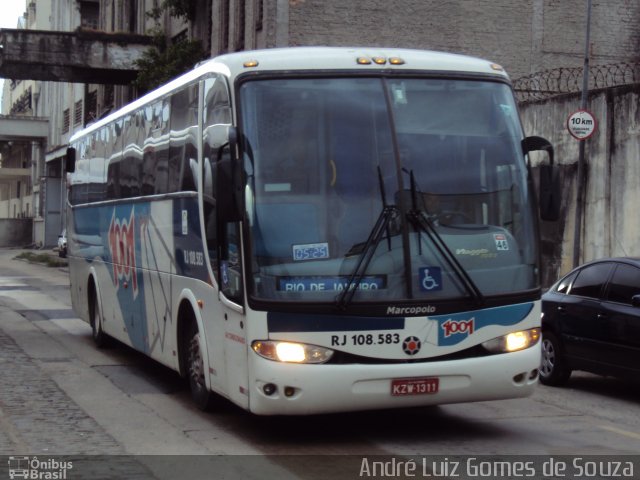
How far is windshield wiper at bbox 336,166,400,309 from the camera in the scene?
825 cm

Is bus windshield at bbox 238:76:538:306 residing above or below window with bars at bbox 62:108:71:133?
below

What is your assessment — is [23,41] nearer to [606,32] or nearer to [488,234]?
[606,32]

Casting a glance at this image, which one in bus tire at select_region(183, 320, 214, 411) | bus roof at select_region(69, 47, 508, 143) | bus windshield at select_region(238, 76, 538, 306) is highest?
bus roof at select_region(69, 47, 508, 143)

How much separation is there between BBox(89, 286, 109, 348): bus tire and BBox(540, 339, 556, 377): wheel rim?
6.21 meters

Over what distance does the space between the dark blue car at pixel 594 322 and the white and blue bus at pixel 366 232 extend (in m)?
2.91

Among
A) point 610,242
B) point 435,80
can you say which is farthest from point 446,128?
point 610,242

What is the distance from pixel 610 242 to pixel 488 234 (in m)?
12.2

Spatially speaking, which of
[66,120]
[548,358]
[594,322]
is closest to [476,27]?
[548,358]

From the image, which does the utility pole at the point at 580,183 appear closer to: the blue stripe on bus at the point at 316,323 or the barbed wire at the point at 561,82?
the barbed wire at the point at 561,82

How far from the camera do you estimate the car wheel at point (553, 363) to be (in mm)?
12641

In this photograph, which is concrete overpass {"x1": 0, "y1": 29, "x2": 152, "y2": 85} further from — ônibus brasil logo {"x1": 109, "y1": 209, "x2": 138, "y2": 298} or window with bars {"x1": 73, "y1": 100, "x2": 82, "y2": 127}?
ônibus brasil logo {"x1": 109, "y1": 209, "x2": 138, "y2": 298}

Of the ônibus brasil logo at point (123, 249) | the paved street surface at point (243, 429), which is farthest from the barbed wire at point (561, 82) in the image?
the paved street surface at point (243, 429)

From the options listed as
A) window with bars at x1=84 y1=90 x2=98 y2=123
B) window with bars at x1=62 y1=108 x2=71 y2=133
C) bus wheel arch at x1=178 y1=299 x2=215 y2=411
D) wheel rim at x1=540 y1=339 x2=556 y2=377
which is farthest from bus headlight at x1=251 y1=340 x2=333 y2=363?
window with bars at x1=62 y1=108 x2=71 y2=133

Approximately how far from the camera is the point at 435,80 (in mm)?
9094
